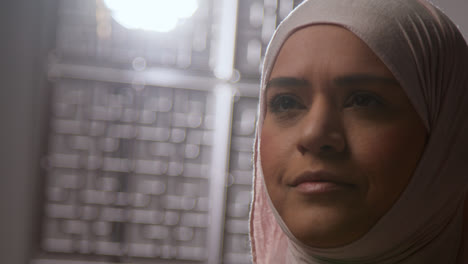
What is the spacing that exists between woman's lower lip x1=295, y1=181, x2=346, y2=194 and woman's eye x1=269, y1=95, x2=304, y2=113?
0.09 metres

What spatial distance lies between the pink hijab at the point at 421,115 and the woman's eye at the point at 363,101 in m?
0.03

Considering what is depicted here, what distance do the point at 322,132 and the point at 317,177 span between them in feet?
0.15

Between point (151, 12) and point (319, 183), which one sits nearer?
point (319, 183)

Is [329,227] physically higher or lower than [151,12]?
lower

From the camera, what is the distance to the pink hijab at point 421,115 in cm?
39

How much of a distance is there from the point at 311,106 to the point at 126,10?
121cm

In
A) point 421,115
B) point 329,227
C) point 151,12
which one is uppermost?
point 151,12

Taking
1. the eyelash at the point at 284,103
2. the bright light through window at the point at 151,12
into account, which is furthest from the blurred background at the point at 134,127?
the eyelash at the point at 284,103

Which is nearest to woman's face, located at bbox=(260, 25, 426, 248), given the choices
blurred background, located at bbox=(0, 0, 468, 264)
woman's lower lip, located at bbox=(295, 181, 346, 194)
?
woman's lower lip, located at bbox=(295, 181, 346, 194)

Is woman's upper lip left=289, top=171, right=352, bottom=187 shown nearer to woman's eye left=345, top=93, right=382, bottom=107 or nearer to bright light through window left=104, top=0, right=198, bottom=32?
woman's eye left=345, top=93, right=382, bottom=107

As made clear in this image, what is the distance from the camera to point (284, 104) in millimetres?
439

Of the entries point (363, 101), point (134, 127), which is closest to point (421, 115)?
point (363, 101)

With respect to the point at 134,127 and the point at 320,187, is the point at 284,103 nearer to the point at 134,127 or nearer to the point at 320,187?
the point at 320,187

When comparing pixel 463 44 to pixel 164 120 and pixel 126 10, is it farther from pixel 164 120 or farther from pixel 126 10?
pixel 126 10
